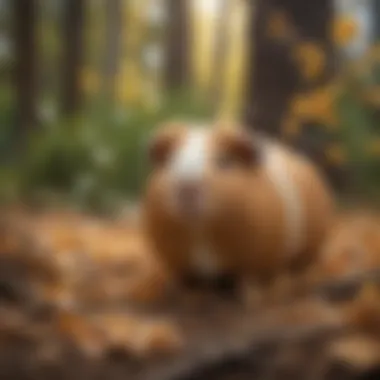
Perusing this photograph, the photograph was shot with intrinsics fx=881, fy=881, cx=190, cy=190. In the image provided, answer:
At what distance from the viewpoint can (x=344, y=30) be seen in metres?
0.89

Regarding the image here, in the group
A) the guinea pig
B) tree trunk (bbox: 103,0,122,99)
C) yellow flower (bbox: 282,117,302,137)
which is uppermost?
tree trunk (bbox: 103,0,122,99)

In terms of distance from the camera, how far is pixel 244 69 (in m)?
0.89

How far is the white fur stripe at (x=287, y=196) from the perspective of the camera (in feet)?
2.93

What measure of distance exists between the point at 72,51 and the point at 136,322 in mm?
280

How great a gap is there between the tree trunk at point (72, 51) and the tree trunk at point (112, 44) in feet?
0.09

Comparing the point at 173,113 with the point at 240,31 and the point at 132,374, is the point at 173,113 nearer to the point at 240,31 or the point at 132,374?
the point at 240,31

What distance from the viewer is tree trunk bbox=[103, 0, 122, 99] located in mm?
886

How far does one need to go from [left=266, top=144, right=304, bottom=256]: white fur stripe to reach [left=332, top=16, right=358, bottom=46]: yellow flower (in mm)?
127

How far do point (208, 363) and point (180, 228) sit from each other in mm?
138

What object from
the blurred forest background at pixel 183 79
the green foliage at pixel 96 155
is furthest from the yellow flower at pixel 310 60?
the green foliage at pixel 96 155

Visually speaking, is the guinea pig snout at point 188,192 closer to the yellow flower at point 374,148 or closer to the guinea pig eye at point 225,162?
the guinea pig eye at point 225,162

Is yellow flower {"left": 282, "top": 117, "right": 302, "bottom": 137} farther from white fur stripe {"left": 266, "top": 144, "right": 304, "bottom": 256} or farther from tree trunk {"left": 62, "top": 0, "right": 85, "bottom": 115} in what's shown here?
tree trunk {"left": 62, "top": 0, "right": 85, "bottom": 115}

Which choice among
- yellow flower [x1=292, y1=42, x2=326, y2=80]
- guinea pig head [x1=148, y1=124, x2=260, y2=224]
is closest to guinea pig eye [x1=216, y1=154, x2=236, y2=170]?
guinea pig head [x1=148, y1=124, x2=260, y2=224]

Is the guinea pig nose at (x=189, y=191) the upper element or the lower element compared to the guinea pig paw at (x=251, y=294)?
upper
